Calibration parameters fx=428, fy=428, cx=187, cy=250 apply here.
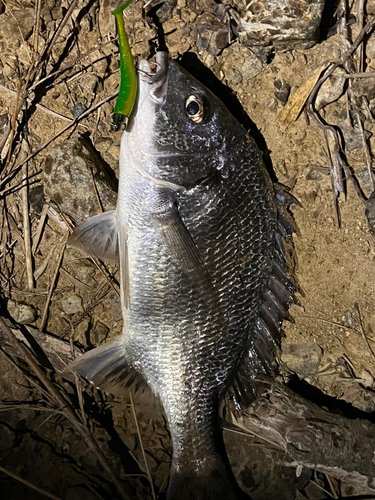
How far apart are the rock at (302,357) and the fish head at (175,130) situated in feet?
5.10

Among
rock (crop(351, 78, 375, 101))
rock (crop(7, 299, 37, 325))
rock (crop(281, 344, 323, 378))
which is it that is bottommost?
rock (crop(281, 344, 323, 378))

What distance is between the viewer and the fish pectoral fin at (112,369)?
2.81 metres

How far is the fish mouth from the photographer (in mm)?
2344

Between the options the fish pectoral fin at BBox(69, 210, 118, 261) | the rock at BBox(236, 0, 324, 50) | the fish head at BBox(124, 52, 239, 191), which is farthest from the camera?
the fish pectoral fin at BBox(69, 210, 118, 261)

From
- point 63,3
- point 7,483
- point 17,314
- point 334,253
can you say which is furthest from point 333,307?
point 63,3

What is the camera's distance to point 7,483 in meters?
3.06

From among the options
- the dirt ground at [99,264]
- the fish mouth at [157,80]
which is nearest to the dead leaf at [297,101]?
the dirt ground at [99,264]

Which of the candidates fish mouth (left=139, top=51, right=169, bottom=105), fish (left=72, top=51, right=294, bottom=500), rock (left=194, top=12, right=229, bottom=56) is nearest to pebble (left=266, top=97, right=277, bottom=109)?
rock (left=194, top=12, right=229, bottom=56)

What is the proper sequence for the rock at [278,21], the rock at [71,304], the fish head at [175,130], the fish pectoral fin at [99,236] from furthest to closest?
the rock at [71,304], the fish pectoral fin at [99,236], the rock at [278,21], the fish head at [175,130]

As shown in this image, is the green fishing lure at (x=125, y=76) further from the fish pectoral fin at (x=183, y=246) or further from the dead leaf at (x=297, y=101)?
the dead leaf at (x=297, y=101)

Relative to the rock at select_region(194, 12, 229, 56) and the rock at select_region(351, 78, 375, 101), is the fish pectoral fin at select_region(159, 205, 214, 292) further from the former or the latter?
the rock at select_region(351, 78, 375, 101)

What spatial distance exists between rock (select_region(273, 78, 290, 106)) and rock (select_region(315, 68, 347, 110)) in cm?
23

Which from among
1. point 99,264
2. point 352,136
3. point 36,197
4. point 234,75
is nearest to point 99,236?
point 99,264

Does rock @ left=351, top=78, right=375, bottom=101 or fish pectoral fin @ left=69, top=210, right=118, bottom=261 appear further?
rock @ left=351, top=78, right=375, bottom=101
